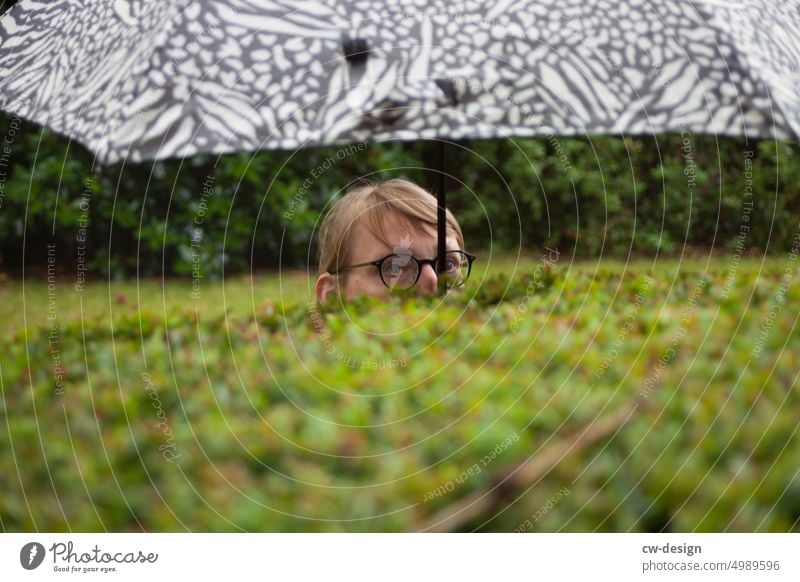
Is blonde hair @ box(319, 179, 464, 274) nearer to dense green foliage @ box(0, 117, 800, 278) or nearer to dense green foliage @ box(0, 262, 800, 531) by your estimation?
dense green foliage @ box(0, 262, 800, 531)

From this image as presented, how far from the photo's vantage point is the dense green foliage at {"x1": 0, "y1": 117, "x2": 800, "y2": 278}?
3453 mm

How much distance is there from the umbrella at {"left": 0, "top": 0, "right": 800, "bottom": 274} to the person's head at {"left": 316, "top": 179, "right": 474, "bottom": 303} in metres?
0.37

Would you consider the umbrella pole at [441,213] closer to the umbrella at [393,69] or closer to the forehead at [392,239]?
the umbrella at [393,69]

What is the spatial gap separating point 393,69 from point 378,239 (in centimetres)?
56

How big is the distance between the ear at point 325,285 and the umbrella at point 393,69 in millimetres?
417

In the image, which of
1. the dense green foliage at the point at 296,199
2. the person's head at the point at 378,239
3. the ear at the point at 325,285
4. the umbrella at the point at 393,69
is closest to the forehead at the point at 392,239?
the person's head at the point at 378,239

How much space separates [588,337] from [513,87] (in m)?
0.74

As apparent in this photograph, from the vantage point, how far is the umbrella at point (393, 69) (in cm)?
158

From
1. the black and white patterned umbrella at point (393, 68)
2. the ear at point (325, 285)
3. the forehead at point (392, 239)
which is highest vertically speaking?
the black and white patterned umbrella at point (393, 68)

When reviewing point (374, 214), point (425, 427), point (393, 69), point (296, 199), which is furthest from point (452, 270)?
point (296, 199)

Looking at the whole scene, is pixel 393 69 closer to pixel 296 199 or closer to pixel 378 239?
pixel 378 239

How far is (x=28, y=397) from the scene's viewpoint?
118 cm

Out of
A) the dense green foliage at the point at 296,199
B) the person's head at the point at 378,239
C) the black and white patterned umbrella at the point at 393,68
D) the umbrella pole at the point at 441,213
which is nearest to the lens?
the black and white patterned umbrella at the point at 393,68

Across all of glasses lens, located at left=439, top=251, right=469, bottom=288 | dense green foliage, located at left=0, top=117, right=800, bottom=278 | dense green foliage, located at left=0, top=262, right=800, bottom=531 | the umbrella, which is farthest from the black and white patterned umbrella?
dense green foliage, located at left=0, top=117, right=800, bottom=278
